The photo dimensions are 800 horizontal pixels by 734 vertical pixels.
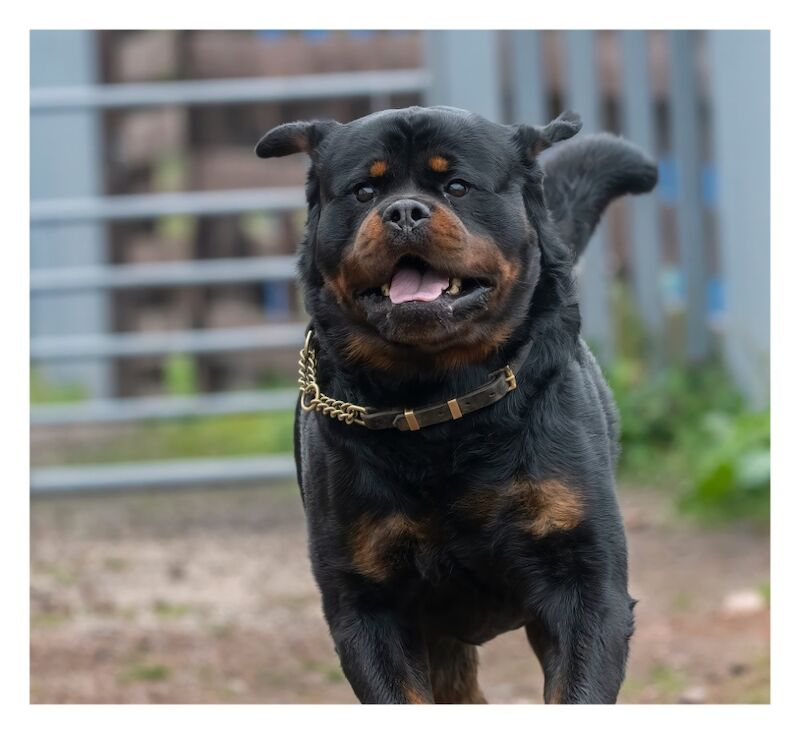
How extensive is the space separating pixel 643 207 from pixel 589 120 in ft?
1.98

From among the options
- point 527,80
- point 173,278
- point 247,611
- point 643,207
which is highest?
point 527,80

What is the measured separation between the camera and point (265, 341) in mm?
7605

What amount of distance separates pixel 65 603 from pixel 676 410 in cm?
349

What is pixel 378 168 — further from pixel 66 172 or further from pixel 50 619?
pixel 66 172

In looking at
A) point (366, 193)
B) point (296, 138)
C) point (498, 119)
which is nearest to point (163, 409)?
point (498, 119)

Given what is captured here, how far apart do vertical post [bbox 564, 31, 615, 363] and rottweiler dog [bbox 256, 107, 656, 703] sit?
194 inches

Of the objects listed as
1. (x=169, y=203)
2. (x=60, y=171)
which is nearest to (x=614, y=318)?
(x=169, y=203)

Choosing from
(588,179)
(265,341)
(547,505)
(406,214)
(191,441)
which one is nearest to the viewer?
(406,214)

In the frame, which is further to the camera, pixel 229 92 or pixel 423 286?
pixel 229 92

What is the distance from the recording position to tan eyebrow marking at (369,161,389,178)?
2.93 m

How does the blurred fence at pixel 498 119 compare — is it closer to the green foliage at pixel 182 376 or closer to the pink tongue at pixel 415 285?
the green foliage at pixel 182 376

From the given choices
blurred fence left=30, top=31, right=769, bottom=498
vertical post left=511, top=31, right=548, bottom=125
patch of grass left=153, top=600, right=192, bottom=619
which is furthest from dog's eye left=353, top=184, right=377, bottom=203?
vertical post left=511, top=31, right=548, bottom=125

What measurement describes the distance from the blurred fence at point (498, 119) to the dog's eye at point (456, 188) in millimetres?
4120

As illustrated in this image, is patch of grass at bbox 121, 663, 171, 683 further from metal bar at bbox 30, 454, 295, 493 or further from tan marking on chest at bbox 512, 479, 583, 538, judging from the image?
metal bar at bbox 30, 454, 295, 493
